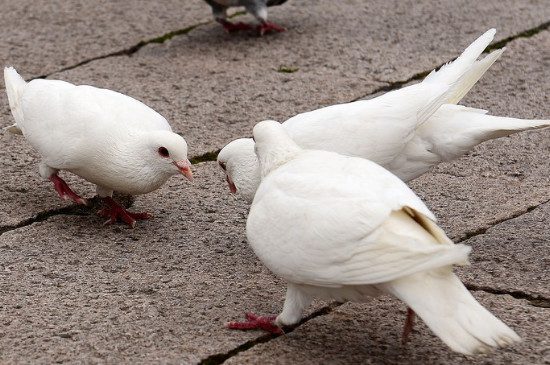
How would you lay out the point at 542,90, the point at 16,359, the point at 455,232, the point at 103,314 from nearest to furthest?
1. the point at 16,359
2. the point at 103,314
3. the point at 455,232
4. the point at 542,90

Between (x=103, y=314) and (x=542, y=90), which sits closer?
(x=103, y=314)

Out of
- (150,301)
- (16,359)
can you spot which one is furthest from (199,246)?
(16,359)

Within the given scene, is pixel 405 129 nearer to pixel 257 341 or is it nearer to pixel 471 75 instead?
pixel 471 75

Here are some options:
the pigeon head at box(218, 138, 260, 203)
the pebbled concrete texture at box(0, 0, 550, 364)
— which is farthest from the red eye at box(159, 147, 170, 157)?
the pebbled concrete texture at box(0, 0, 550, 364)

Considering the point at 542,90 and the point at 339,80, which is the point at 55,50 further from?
the point at 542,90

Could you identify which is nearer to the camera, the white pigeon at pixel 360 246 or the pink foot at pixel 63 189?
the white pigeon at pixel 360 246

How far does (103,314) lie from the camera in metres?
3.08

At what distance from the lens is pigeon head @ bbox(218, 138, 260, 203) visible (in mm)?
3512

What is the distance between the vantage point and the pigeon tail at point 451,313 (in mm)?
2396

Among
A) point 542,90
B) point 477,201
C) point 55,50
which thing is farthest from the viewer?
point 55,50

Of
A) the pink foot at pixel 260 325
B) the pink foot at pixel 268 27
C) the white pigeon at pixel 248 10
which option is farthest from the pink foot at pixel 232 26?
the pink foot at pixel 260 325

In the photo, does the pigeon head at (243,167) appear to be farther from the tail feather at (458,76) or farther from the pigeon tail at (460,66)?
the pigeon tail at (460,66)

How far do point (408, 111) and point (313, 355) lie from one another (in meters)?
1.06

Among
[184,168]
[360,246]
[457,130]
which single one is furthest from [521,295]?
[184,168]
